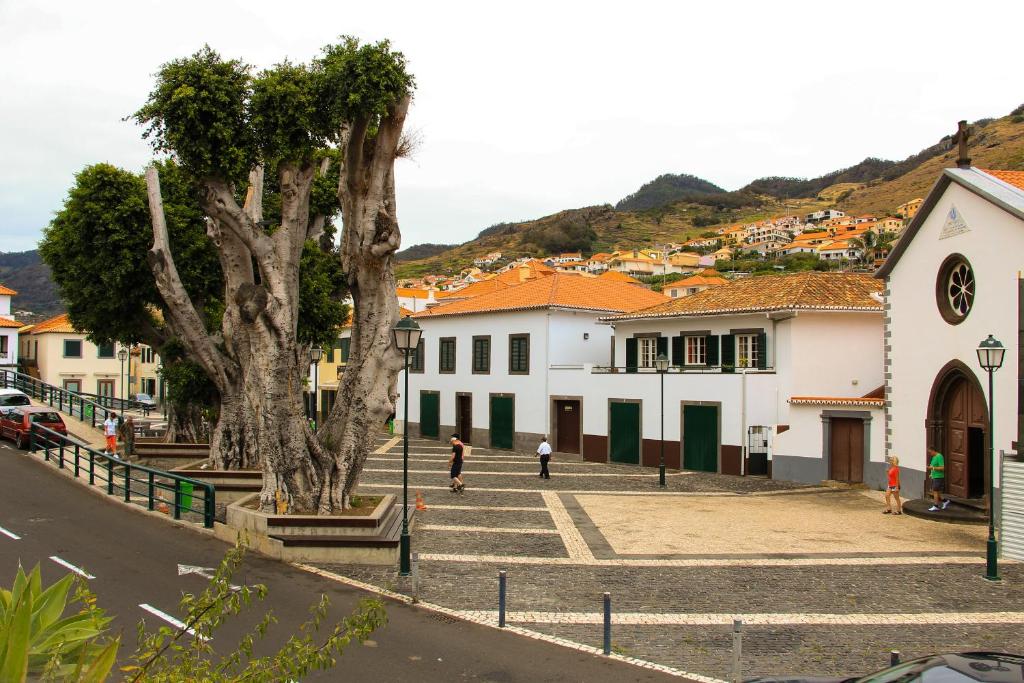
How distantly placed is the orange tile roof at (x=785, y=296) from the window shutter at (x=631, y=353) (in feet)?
3.74

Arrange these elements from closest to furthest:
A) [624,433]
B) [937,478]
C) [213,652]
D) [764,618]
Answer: [213,652] < [764,618] < [937,478] < [624,433]

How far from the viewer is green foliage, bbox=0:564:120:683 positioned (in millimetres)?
3197

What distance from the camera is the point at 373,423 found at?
16672 millimetres

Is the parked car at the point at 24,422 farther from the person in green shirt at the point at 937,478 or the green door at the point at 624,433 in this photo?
the person in green shirt at the point at 937,478

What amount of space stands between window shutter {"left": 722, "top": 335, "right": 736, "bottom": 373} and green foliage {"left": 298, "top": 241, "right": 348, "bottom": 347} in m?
15.1

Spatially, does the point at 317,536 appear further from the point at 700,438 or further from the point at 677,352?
the point at 677,352

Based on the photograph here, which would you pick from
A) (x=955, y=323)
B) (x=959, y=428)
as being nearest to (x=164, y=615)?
(x=959, y=428)

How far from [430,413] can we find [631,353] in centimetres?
1340

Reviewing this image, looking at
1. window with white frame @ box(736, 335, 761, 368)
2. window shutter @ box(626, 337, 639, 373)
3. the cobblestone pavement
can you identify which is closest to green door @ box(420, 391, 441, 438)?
window shutter @ box(626, 337, 639, 373)

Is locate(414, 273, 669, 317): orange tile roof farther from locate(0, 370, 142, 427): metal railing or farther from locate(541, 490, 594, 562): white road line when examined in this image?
locate(0, 370, 142, 427): metal railing

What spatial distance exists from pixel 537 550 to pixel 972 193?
1397 centimetres

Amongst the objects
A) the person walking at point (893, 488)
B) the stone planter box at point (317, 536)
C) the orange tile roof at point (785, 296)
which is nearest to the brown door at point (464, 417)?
the orange tile roof at point (785, 296)

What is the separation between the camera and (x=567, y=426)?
3419cm

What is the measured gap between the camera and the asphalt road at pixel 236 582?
9.39m
